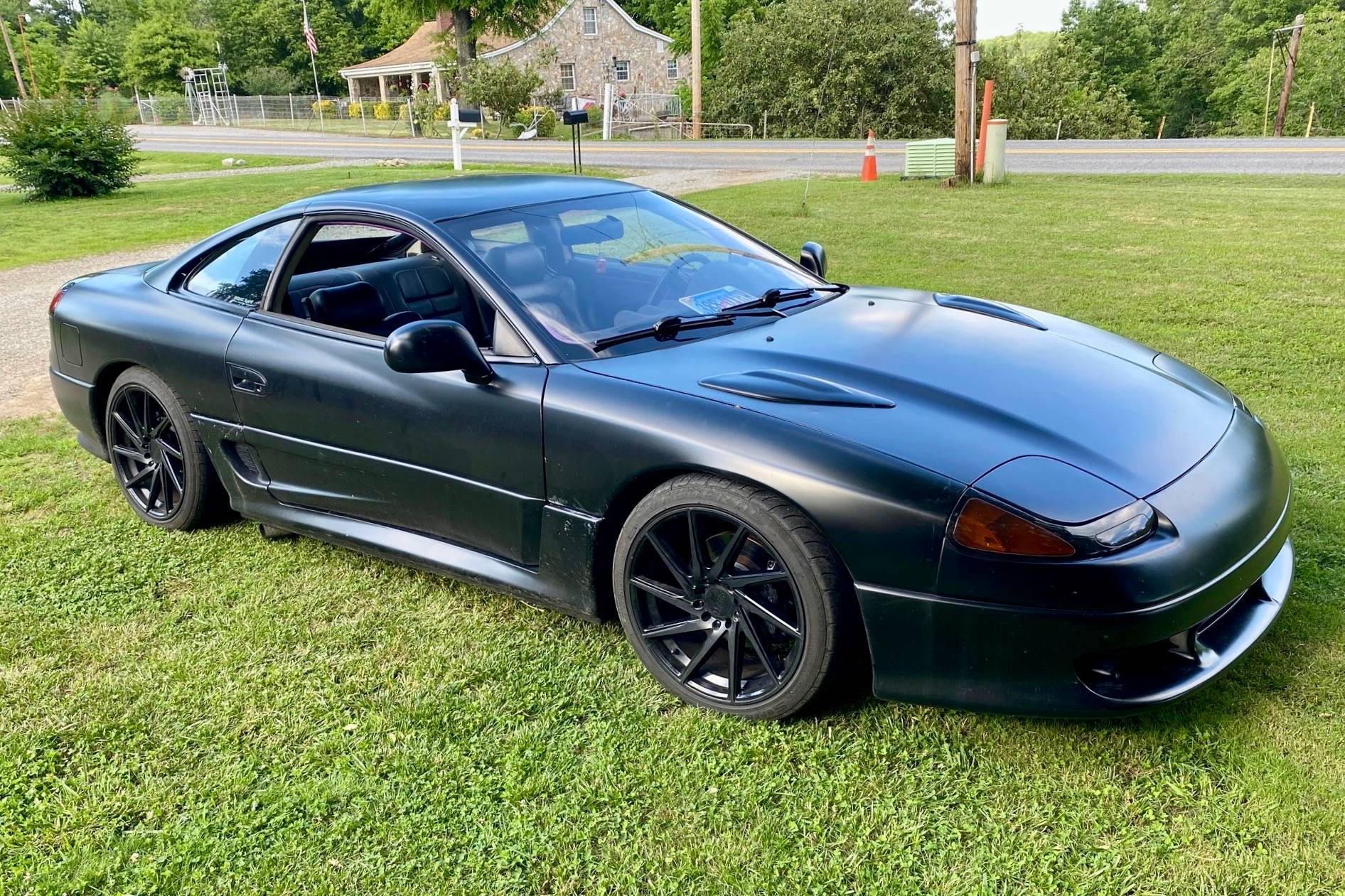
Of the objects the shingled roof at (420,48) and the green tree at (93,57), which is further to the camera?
the green tree at (93,57)

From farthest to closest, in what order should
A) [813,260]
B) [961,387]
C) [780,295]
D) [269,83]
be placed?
[269,83] < [813,260] < [780,295] < [961,387]

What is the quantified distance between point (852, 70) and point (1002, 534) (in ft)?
111

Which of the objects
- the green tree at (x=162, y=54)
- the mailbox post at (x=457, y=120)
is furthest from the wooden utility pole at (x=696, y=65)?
the green tree at (x=162, y=54)

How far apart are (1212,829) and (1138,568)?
24.2 inches

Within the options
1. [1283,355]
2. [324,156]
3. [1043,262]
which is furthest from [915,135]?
[1283,355]

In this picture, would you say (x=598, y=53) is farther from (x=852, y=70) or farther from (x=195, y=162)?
(x=195, y=162)

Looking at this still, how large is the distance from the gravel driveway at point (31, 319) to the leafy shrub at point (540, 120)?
19.1 metres

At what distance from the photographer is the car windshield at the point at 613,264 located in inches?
129

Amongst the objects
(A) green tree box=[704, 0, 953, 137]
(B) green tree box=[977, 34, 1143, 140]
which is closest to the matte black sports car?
(A) green tree box=[704, 0, 953, 137]

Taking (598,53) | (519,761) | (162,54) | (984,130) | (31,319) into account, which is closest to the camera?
(519,761)

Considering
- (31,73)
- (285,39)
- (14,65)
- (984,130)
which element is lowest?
(984,130)

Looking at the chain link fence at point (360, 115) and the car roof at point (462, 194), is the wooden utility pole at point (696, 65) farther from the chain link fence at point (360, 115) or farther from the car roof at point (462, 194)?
the car roof at point (462, 194)

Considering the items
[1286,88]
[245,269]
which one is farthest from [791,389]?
[1286,88]

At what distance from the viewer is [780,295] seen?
3.65 metres
